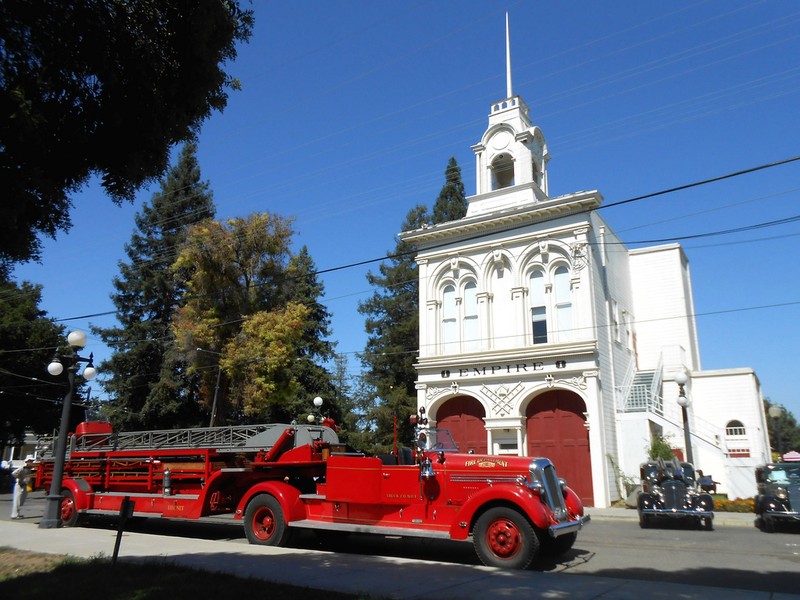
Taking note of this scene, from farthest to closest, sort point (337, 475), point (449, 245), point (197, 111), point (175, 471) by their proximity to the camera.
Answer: point (449, 245) → point (175, 471) → point (337, 475) → point (197, 111)

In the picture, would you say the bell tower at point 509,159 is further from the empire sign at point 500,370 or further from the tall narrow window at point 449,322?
the empire sign at point 500,370

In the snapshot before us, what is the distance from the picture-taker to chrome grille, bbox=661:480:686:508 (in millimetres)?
15578

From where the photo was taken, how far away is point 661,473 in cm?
1639

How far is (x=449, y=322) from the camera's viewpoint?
28.3m

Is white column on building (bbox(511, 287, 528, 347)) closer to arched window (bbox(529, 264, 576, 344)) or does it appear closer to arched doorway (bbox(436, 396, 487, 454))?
arched window (bbox(529, 264, 576, 344))

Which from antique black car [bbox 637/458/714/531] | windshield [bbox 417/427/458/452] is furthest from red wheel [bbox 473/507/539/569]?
antique black car [bbox 637/458/714/531]

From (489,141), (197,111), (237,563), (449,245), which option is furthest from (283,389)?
(197,111)

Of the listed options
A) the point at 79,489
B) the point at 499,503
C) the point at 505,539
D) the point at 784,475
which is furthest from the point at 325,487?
the point at 784,475

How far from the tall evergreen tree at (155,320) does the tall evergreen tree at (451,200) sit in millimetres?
16963

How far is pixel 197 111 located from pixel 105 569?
634 centimetres

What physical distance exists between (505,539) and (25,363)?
41.8 meters

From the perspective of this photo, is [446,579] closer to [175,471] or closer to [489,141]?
[175,471]

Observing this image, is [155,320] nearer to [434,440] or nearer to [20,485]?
[20,485]

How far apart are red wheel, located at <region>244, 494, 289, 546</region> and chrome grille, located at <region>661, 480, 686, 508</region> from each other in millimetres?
9780
